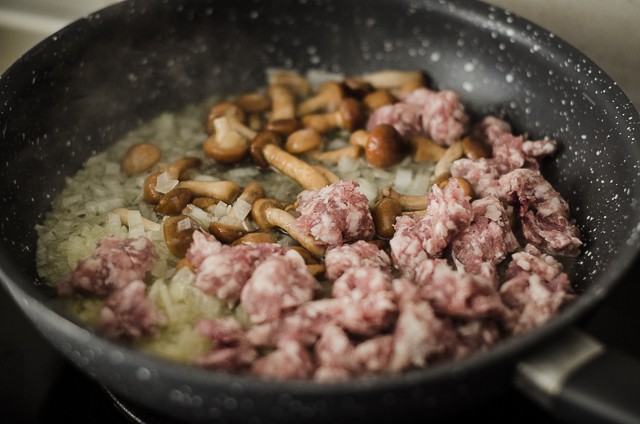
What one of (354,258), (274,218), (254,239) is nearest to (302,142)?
(274,218)

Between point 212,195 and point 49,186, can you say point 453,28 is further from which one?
point 49,186

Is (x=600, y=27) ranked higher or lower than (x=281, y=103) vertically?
higher

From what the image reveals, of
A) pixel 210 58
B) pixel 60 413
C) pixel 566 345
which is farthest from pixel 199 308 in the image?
pixel 210 58

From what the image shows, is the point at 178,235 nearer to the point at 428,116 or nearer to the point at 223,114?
the point at 223,114

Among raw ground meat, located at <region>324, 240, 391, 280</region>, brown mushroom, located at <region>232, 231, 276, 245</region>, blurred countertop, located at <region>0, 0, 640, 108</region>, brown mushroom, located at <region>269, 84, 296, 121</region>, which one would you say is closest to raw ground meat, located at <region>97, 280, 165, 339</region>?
brown mushroom, located at <region>232, 231, 276, 245</region>

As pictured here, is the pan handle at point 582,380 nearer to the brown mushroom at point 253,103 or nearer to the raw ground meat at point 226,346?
the raw ground meat at point 226,346

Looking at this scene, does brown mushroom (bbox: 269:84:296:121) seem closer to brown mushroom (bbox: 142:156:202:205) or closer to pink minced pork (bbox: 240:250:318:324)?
brown mushroom (bbox: 142:156:202:205)
